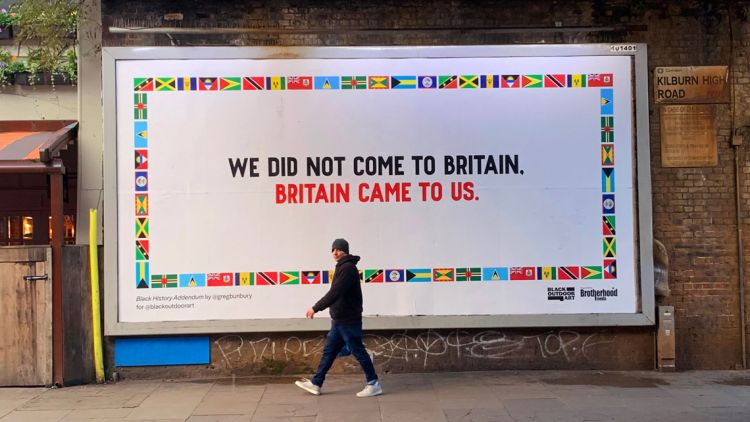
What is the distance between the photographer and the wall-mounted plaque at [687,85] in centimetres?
813

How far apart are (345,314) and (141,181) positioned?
10.2ft

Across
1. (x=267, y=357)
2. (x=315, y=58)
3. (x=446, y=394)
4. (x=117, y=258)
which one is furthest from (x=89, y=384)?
(x=315, y=58)

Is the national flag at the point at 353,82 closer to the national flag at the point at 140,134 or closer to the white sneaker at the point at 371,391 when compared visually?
the national flag at the point at 140,134

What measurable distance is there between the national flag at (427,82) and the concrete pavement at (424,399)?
3547 mm

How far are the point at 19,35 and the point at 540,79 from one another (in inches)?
265

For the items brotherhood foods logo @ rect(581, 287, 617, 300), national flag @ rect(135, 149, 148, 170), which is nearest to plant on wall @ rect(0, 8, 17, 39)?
national flag @ rect(135, 149, 148, 170)

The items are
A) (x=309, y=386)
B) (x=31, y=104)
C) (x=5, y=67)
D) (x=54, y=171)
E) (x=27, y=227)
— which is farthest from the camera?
(x=27, y=227)

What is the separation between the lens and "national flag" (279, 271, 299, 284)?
25.7ft

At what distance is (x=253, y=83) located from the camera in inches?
311

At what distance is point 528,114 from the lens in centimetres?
802

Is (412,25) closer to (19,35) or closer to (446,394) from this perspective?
(446,394)

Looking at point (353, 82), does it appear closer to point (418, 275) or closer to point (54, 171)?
point (418, 275)

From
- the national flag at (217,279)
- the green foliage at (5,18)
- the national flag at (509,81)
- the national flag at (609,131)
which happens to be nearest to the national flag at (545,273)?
the national flag at (609,131)

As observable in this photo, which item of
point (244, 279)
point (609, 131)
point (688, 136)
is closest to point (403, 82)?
point (609, 131)
